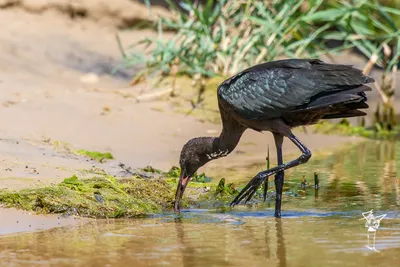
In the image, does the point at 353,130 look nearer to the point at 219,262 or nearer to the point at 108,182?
the point at 108,182

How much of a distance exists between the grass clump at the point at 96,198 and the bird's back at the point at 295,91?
3.03ft

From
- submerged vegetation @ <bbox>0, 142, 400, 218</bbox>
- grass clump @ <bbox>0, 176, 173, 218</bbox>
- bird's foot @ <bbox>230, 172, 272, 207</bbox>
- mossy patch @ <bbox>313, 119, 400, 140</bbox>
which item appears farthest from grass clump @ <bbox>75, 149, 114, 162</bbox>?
mossy patch @ <bbox>313, 119, 400, 140</bbox>

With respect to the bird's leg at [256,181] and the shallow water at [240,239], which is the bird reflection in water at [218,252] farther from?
the bird's leg at [256,181]

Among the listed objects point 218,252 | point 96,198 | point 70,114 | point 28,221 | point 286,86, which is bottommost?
point 218,252

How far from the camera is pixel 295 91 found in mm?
6883

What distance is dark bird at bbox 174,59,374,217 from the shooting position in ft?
22.3

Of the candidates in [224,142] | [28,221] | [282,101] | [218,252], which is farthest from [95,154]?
[218,252]

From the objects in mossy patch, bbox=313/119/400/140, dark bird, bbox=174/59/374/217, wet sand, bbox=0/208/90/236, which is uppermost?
mossy patch, bbox=313/119/400/140

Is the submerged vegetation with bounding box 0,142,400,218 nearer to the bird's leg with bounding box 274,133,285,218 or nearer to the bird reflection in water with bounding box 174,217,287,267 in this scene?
the bird's leg with bounding box 274,133,285,218

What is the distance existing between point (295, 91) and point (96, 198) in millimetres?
1699


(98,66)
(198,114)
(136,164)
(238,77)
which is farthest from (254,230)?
(98,66)

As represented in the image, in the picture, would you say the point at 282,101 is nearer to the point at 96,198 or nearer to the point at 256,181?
the point at 256,181

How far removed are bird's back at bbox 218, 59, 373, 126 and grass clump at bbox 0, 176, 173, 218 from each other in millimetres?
925

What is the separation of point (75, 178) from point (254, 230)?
5.28 ft
